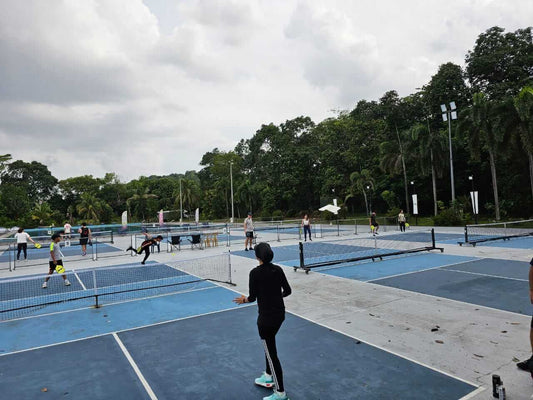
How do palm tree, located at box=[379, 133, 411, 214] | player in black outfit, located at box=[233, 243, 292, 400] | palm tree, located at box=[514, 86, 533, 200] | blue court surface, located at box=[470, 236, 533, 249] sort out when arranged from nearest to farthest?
player in black outfit, located at box=[233, 243, 292, 400] < blue court surface, located at box=[470, 236, 533, 249] < palm tree, located at box=[514, 86, 533, 200] < palm tree, located at box=[379, 133, 411, 214]

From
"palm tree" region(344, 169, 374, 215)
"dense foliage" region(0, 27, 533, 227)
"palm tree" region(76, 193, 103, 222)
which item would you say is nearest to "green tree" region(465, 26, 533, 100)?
"dense foliage" region(0, 27, 533, 227)

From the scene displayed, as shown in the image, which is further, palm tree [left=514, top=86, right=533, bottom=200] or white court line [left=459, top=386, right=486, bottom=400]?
palm tree [left=514, top=86, right=533, bottom=200]

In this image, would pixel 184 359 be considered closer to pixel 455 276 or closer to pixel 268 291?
pixel 268 291

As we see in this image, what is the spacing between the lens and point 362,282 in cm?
1075

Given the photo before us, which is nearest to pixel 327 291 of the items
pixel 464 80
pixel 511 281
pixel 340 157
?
pixel 511 281

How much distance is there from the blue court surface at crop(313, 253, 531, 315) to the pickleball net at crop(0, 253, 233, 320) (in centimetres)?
447

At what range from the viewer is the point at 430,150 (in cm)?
3903

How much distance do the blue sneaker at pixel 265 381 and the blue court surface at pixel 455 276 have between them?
5.87m

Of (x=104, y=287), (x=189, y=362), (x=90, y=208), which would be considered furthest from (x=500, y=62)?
(x=90, y=208)

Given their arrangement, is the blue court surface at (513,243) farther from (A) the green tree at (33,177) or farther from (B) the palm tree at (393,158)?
(A) the green tree at (33,177)

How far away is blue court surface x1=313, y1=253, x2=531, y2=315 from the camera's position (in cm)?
860

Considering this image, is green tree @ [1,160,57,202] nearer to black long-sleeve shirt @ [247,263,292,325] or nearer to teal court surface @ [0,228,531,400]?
teal court surface @ [0,228,531,400]

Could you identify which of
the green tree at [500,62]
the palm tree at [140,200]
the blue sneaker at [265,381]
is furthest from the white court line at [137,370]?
the palm tree at [140,200]

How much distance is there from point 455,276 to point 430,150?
31.4 meters
